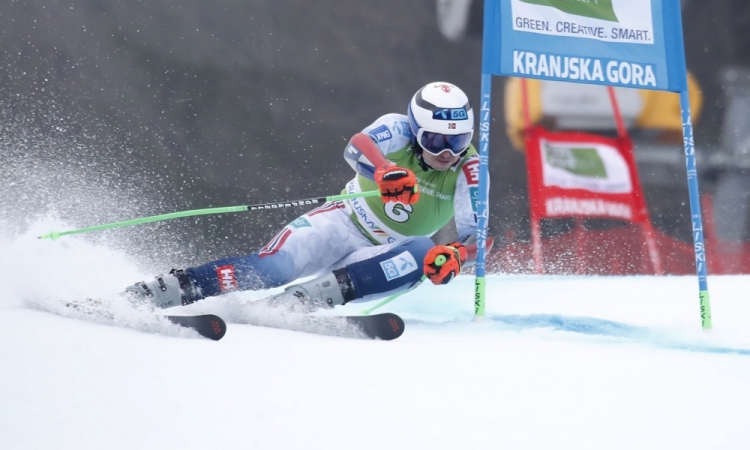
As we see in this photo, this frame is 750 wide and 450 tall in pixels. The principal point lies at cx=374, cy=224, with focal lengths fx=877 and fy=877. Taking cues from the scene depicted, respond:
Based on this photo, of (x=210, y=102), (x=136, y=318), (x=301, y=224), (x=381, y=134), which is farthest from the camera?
(x=210, y=102)

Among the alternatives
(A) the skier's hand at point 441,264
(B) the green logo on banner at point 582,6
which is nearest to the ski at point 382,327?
(A) the skier's hand at point 441,264

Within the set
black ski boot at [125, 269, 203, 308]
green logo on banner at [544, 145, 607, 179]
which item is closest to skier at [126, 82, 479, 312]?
black ski boot at [125, 269, 203, 308]

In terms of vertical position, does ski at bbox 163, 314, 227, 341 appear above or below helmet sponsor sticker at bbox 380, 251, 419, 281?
below

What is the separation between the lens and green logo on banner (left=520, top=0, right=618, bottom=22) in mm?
4098

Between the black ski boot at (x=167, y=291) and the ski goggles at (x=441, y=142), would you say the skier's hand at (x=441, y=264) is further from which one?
the black ski boot at (x=167, y=291)

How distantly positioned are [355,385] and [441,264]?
1303 mm

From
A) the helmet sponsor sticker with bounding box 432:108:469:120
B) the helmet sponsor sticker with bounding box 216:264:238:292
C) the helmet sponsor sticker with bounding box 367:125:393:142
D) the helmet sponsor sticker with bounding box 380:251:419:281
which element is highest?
the helmet sponsor sticker with bounding box 432:108:469:120

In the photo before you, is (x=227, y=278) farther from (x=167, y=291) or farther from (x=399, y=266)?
(x=399, y=266)

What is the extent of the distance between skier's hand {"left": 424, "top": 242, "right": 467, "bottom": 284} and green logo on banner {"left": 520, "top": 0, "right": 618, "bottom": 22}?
126cm

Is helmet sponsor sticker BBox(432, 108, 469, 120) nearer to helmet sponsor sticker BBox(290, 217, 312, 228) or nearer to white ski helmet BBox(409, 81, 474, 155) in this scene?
white ski helmet BBox(409, 81, 474, 155)

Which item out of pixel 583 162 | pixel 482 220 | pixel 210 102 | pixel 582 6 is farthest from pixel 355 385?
pixel 583 162

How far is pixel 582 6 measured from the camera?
13.5 ft

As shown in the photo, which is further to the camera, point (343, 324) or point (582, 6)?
point (582, 6)

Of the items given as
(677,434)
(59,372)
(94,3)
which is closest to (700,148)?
(94,3)
